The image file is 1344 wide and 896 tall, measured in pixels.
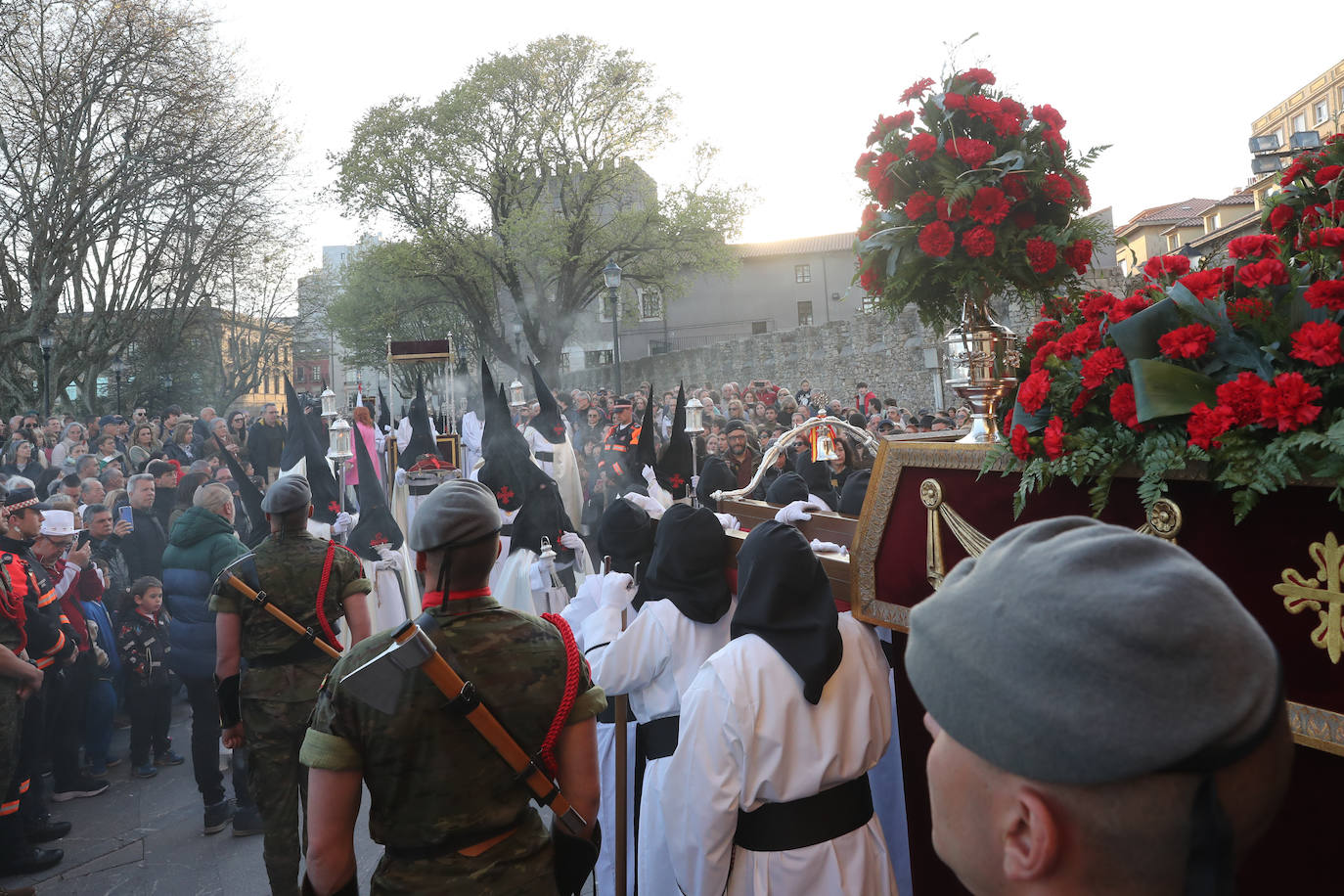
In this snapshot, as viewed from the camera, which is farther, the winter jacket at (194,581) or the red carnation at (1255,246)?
the winter jacket at (194,581)

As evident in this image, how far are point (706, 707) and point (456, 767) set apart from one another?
0.80m

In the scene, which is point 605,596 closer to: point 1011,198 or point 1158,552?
point 1011,198

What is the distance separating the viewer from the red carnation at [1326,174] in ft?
8.03

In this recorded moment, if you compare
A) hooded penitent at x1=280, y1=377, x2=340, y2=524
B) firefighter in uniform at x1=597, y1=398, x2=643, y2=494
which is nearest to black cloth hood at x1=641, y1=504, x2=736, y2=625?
hooded penitent at x1=280, y1=377, x2=340, y2=524

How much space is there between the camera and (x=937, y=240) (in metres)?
2.97

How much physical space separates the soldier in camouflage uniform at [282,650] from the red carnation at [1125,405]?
3.61 m

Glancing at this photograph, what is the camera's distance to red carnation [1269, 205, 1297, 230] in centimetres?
257

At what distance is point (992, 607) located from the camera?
3.08ft

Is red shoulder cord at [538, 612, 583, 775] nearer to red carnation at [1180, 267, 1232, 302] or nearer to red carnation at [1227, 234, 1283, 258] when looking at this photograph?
red carnation at [1180, 267, 1232, 302]

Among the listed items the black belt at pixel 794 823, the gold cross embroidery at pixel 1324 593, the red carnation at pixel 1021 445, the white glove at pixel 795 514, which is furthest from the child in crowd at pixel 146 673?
the gold cross embroidery at pixel 1324 593

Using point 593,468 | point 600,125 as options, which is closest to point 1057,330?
point 593,468

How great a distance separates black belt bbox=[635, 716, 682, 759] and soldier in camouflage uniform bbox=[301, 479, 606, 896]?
46.3 inches

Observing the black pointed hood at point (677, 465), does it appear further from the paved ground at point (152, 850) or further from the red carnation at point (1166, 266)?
the red carnation at point (1166, 266)

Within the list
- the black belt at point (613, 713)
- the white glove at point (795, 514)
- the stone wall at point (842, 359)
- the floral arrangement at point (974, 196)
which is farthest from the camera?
the stone wall at point (842, 359)
